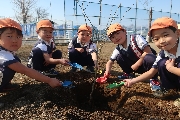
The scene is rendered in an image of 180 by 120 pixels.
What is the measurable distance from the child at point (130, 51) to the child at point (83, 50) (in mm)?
580

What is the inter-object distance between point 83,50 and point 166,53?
5.59 feet

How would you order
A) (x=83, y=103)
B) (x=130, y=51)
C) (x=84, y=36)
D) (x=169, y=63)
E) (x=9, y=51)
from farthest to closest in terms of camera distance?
(x=84, y=36), (x=130, y=51), (x=83, y=103), (x=9, y=51), (x=169, y=63)

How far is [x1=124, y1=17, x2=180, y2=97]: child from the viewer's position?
89.2 inches

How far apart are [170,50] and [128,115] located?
898 mm

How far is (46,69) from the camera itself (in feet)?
12.3

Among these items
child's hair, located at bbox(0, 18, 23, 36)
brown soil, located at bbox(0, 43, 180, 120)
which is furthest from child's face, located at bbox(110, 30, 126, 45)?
child's hair, located at bbox(0, 18, 23, 36)

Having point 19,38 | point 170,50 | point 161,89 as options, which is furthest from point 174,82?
point 19,38

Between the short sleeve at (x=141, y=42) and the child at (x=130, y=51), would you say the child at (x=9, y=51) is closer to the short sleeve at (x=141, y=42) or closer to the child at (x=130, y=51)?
the child at (x=130, y=51)

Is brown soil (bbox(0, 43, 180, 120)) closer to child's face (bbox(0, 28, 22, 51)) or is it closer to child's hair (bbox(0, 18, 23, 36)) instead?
child's face (bbox(0, 28, 22, 51))

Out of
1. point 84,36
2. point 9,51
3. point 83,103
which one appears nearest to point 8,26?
point 9,51

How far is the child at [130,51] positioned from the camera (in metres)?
3.06

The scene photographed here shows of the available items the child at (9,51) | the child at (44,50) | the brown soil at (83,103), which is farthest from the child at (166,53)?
the child at (44,50)

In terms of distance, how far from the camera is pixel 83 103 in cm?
301

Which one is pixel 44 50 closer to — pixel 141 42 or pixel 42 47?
pixel 42 47
